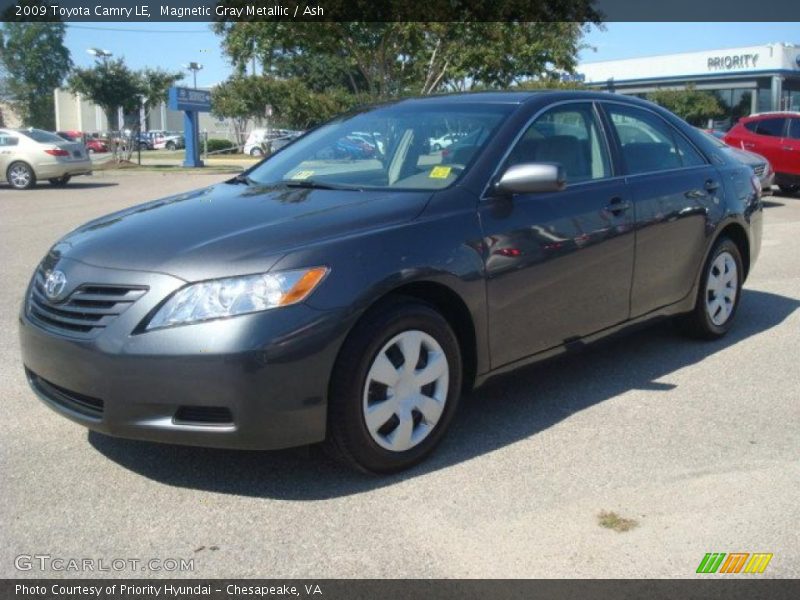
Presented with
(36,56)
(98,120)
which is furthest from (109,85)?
(36,56)

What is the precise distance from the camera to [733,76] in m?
48.5

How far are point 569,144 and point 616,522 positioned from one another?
2.30 meters

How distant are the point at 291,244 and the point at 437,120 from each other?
154 centimetres

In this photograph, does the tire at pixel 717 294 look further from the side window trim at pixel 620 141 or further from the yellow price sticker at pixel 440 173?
the yellow price sticker at pixel 440 173

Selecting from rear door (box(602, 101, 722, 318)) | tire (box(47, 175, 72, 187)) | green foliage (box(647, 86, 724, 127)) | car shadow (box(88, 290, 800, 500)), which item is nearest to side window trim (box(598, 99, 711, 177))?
rear door (box(602, 101, 722, 318))

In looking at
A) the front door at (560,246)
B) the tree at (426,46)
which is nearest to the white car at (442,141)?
the front door at (560,246)

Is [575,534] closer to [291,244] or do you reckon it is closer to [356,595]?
[356,595]

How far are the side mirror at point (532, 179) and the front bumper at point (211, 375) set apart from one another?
118 cm

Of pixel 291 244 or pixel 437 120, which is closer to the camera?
pixel 291 244

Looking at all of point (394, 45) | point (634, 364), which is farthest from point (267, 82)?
point (634, 364)

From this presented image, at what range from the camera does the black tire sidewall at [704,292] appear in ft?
19.4

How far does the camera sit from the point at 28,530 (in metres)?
3.40

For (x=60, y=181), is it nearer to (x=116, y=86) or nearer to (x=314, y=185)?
(x=116, y=86)

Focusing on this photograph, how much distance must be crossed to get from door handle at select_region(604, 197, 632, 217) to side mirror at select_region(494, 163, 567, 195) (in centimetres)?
76
